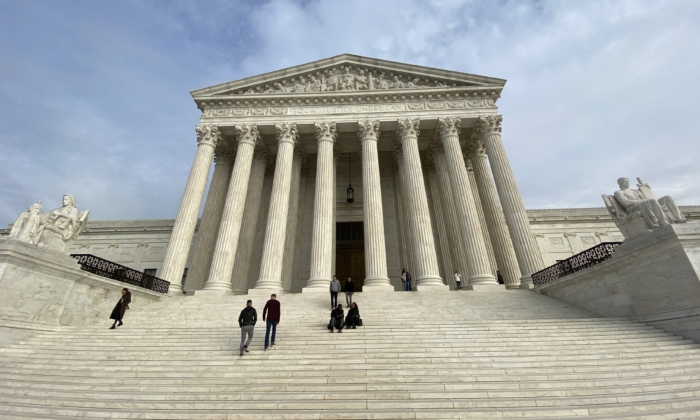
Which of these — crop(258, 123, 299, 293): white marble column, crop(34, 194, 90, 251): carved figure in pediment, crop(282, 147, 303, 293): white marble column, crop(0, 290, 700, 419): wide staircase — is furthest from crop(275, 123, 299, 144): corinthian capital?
crop(0, 290, 700, 419): wide staircase

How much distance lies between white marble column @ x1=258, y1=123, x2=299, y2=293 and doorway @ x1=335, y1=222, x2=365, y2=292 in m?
6.22

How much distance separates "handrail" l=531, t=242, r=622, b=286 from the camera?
38.1 feet

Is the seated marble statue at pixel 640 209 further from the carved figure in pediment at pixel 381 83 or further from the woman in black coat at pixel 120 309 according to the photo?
the woman in black coat at pixel 120 309

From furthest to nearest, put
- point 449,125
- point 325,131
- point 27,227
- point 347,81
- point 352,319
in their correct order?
point 347,81 → point 325,131 → point 449,125 → point 27,227 → point 352,319

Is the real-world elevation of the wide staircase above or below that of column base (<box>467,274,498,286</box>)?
below

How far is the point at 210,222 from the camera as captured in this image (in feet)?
66.0

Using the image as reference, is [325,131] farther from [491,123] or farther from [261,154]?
[491,123]

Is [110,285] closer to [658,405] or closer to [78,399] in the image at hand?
[78,399]

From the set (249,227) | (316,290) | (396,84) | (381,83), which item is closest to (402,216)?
(396,84)

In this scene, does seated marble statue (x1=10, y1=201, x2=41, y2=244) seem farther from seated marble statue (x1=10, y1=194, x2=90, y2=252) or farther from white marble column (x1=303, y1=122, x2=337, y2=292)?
white marble column (x1=303, y1=122, x2=337, y2=292)

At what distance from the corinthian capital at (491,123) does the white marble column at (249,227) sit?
15361 millimetres

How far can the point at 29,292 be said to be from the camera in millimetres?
9555

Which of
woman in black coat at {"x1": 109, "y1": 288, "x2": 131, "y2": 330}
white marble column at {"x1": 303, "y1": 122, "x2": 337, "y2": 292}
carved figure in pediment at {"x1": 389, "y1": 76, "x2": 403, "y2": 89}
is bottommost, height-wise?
woman in black coat at {"x1": 109, "y1": 288, "x2": 131, "y2": 330}

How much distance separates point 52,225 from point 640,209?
63.5 ft
